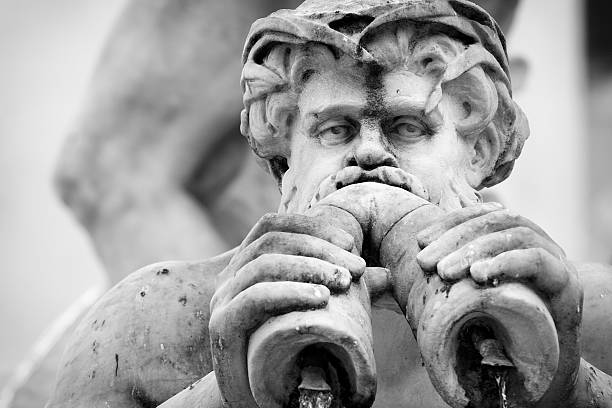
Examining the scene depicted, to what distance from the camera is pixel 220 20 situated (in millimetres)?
6082

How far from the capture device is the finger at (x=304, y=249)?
3256mm

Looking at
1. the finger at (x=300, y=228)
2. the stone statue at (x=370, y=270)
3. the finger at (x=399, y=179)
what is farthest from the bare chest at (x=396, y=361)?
the finger at (x=300, y=228)

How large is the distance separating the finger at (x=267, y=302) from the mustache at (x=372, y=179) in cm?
54

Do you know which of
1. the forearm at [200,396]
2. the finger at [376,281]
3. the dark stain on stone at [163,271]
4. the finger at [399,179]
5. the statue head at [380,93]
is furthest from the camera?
the dark stain on stone at [163,271]

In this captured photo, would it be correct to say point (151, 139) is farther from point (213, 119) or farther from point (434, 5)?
point (434, 5)

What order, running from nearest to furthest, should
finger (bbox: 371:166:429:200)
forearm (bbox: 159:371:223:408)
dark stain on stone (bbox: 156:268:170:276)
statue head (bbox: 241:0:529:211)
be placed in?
forearm (bbox: 159:371:223:408) → finger (bbox: 371:166:429:200) → statue head (bbox: 241:0:529:211) → dark stain on stone (bbox: 156:268:170:276)

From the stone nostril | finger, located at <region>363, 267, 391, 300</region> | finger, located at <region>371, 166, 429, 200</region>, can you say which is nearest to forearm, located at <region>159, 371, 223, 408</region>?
finger, located at <region>363, 267, 391, 300</region>

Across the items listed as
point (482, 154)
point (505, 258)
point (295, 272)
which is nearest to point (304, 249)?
point (295, 272)

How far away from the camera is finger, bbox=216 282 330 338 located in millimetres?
3168

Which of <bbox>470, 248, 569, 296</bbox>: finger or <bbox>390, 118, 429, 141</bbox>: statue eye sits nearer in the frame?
<bbox>470, 248, 569, 296</bbox>: finger

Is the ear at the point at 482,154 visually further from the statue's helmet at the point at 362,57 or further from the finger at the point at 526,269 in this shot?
the finger at the point at 526,269

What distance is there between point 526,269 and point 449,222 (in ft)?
0.61

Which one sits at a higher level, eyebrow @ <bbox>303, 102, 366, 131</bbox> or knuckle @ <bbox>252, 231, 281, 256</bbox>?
knuckle @ <bbox>252, 231, 281, 256</bbox>

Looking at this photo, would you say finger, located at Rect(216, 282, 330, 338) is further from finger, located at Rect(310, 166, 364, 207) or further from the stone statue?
finger, located at Rect(310, 166, 364, 207)
